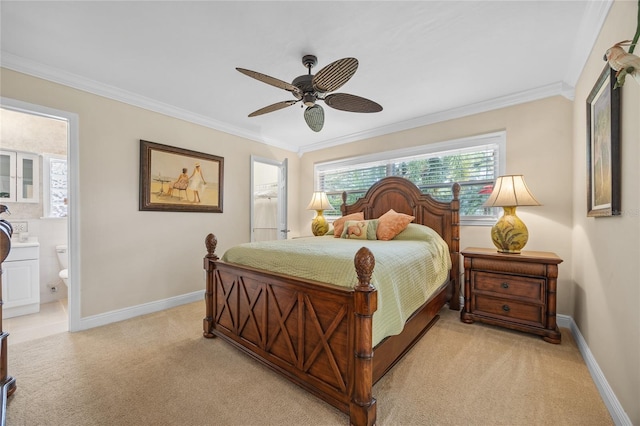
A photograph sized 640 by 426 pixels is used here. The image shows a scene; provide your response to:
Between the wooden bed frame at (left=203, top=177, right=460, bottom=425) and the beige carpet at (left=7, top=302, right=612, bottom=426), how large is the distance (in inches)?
4.6

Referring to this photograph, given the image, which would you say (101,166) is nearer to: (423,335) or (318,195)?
(318,195)

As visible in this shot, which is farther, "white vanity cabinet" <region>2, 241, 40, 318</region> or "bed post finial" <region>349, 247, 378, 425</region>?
"white vanity cabinet" <region>2, 241, 40, 318</region>

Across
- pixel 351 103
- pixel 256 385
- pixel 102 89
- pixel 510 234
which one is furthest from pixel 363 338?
pixel 102 89

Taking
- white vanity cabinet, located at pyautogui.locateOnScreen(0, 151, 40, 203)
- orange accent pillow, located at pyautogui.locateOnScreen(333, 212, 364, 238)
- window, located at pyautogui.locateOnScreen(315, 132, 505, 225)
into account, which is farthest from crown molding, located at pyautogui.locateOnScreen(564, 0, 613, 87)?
white vanity cabinet, located at pyautogui.locateOnScreen(0, 151, 40, 203)

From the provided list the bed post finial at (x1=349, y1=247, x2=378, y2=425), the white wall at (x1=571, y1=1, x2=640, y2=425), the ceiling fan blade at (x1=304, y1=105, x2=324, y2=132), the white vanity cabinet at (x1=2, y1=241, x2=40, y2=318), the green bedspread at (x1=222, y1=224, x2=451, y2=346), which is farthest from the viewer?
the white vanity cabinet at (x1=2, y1=241, x2=40, y2=318)

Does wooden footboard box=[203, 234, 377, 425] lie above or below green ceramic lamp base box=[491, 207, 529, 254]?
below

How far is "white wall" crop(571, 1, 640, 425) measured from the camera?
1303 millimetres

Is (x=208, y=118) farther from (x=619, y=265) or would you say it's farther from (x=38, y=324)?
(x=619, y=265)

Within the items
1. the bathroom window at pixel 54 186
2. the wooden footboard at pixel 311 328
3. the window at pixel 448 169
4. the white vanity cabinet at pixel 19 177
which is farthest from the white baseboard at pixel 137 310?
the window at pixel 448 169

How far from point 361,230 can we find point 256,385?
6.47 feet

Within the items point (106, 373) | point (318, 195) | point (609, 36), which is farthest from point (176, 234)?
point (609, 36)

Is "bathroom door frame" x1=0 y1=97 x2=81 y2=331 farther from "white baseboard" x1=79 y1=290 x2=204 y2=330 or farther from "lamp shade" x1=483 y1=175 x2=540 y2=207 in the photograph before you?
"lamp shade" x1=483 y1=175 x2=540 y2=207

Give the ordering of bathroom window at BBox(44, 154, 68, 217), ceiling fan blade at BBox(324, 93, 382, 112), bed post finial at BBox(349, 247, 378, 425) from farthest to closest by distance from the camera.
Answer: bathroom window at BBox(44, 154, 68, 217), ceiling fan blade at BBox(324, 93, 382, 112), bed post finial at BBox(349, 247, 378, 425)

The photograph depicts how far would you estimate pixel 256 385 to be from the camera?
70.6 inches
